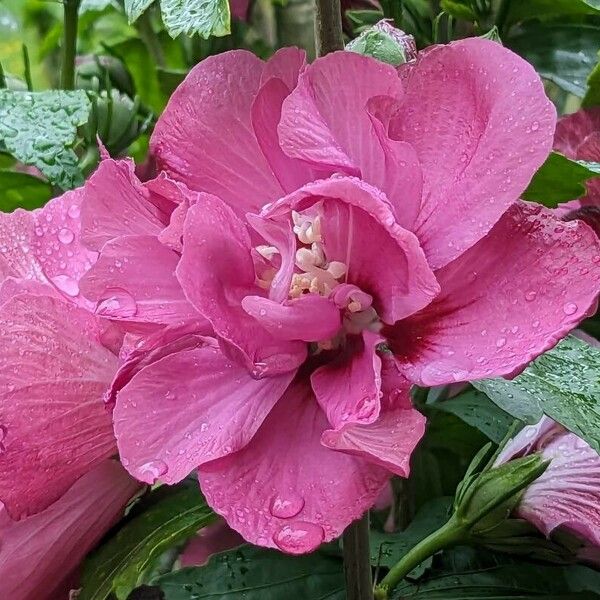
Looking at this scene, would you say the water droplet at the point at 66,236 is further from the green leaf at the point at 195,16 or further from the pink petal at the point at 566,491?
the pink petal at the point at 566,491

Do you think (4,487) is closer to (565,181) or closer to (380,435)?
(380,435)

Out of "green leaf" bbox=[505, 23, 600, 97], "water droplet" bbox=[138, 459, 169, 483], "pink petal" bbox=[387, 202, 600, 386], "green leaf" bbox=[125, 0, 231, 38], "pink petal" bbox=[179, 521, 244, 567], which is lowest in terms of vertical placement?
"pink petal" bbox=[179, 521, 244, 567]

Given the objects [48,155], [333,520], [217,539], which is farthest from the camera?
[217,539]

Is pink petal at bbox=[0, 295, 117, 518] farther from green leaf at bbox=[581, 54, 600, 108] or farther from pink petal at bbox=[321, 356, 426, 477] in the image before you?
green leaf at bbox=[581, 54, 600, 108]

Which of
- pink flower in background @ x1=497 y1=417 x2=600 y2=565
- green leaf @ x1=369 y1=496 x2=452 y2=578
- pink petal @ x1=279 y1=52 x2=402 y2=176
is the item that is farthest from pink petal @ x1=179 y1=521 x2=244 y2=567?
pink petal @ x1=279 y1=52 x2=402 y2=176

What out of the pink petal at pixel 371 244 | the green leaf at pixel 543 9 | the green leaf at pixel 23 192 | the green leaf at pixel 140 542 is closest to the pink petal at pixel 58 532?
the green leaf at pixel 140 542

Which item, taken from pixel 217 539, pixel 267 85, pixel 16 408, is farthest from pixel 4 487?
pixel 217 539
